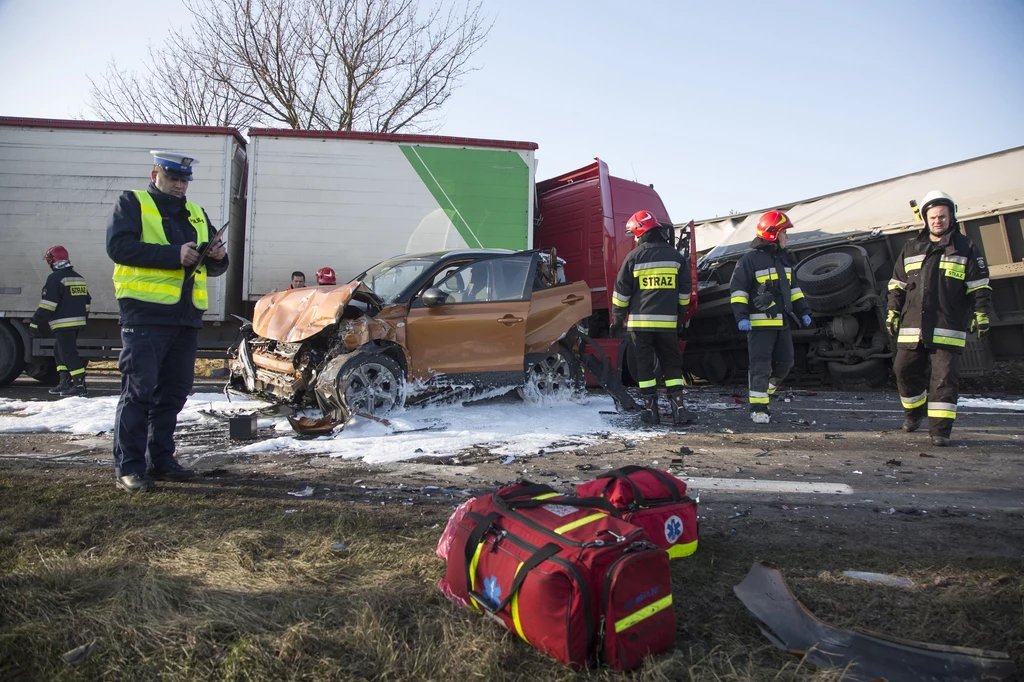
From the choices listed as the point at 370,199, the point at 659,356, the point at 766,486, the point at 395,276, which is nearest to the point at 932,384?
the point at 659,356

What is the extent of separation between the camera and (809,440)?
4973mm

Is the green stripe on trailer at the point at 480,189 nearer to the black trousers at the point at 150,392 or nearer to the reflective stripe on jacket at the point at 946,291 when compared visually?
the reflective stripe on jacket at the point at 946,291

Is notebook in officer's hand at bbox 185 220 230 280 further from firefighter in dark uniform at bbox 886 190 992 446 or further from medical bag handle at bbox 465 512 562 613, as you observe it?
firefighter in dark uniform at bbox 886 190 992 446

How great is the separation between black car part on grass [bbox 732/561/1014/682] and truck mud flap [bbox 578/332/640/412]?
14.5ft

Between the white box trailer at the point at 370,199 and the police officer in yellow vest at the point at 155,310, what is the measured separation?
15.9 ft

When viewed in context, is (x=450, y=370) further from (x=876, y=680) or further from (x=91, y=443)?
(x=876, y=680)

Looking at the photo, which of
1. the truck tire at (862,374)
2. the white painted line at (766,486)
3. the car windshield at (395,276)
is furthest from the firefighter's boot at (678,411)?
the truck tire at (862,374)

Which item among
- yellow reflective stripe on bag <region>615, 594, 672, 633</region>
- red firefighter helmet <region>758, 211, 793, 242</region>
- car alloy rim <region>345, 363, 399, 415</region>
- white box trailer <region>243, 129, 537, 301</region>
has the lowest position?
yellow reflective stripe on bag <region>615, 594, 672, 633</region>

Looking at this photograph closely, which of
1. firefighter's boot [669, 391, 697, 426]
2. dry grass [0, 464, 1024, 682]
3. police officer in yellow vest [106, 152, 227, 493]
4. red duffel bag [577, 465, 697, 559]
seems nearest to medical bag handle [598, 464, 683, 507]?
red duffel bag [577, 465, 697, 559]

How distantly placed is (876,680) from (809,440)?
145 inches

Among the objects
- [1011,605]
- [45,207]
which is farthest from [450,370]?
[45,207]

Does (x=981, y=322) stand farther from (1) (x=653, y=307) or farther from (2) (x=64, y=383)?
(2) (x=64, y=383)

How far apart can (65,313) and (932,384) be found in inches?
348

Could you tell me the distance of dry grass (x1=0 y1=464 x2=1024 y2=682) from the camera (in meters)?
1.69
